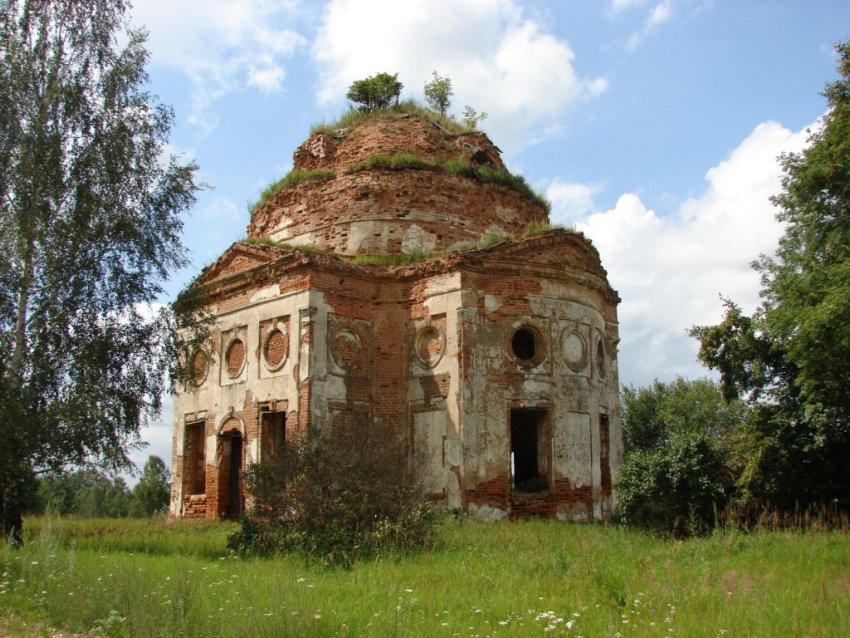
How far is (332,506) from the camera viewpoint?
11461mm

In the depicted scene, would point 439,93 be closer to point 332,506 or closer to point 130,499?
point 332,506

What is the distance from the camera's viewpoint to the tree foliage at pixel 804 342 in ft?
45.7

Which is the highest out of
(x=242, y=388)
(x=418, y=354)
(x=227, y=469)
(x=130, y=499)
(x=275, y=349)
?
(x=275, y=349)

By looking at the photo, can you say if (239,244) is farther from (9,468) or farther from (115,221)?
(9,468)

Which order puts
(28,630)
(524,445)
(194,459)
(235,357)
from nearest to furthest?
(28,630), (235,357), (194,459), (524,445)

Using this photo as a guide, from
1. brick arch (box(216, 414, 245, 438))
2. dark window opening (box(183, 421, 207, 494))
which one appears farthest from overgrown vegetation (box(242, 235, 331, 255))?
dark window opening (box(183, 421, 207, 494))

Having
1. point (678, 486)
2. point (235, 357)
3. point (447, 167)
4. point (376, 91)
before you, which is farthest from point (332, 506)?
point (376, 91)

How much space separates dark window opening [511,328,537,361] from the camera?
709 inches

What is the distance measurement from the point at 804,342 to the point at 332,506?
8.71 m

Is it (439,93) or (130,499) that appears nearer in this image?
(439,93)

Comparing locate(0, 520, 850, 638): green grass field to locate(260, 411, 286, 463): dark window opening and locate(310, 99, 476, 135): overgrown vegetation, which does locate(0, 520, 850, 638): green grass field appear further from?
locate(310, 99, 476, 135): overgrown vegetation

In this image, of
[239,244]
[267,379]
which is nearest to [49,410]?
[267,379]

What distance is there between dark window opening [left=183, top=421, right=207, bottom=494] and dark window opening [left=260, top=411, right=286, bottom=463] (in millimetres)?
2635

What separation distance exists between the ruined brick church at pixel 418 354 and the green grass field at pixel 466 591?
5.03m
